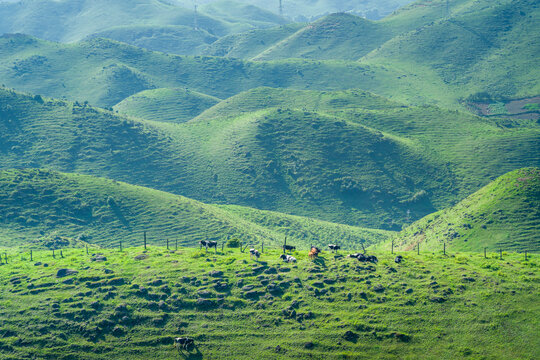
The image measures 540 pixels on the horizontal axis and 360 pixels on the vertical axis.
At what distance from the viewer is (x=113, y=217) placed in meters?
134

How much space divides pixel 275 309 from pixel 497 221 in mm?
59173

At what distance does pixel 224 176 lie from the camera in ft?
614

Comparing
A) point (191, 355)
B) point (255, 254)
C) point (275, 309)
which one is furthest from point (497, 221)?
point (191, 355)

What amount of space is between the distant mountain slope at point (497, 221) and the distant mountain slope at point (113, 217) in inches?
1307

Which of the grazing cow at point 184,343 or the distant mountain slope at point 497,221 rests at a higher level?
the distant mountain slope at point 497,221

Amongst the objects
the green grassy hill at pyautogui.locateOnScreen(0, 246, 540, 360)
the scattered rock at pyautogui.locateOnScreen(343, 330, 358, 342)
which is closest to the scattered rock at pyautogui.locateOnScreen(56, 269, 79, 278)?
the green grassy hill at pyautogui.locateOnScreen(0, 246, 540, 360)

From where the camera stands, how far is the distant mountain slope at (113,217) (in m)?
125

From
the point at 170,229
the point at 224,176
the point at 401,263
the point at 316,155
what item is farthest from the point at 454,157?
the point at 401,263

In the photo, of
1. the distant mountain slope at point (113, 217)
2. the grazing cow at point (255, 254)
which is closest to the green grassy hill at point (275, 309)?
the grazing cow at point (255, 254)

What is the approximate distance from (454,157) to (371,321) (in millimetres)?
142314

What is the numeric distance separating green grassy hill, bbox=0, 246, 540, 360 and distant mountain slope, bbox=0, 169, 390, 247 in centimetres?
5149

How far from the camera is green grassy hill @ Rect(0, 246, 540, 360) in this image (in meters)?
57.8

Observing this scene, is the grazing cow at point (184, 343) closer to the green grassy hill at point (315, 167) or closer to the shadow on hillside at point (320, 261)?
the shadow on hillside at point (320, 261)

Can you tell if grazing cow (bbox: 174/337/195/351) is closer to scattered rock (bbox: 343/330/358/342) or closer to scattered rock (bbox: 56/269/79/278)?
scattered rock (bbox: 343/330/358/342)
